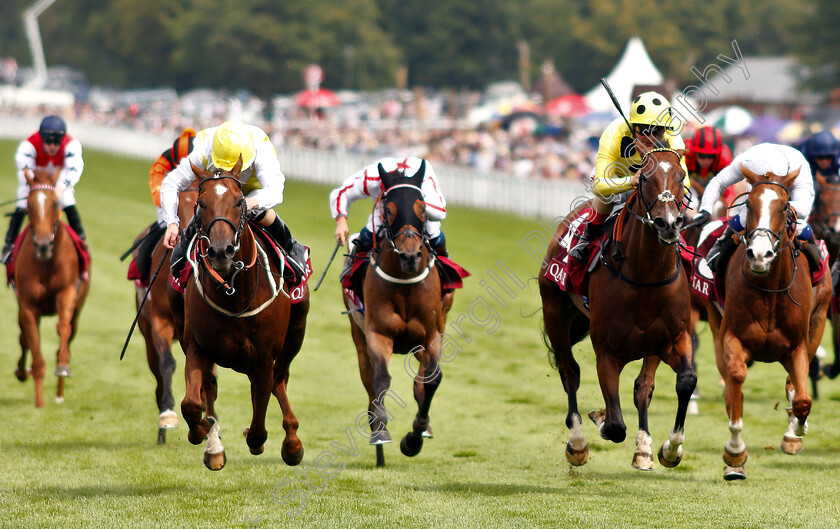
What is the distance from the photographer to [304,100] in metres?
29.3

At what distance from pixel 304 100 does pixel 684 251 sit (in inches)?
892

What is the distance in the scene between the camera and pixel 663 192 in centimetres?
613

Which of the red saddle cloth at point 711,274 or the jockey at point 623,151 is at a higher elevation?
the jockey at point 623,151

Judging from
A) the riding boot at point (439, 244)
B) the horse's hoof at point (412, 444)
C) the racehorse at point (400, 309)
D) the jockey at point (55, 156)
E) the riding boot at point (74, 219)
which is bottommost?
the horse's hoof at point (412, 444)

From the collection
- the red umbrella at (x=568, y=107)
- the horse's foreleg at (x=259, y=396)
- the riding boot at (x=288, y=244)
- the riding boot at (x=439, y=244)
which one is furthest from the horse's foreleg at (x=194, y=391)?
the red umbrella at (x=568, y=107)

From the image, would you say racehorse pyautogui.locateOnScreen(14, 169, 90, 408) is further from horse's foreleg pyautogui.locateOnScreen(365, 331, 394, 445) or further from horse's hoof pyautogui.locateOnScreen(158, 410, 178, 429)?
horse's foreleg pyautogui.locateOnScreen(365, 331, 394, 445)

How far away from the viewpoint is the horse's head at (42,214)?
34.2ft

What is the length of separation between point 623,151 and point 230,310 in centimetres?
266

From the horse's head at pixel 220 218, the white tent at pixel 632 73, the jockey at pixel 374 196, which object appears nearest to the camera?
the horse's head at pixel 220 218

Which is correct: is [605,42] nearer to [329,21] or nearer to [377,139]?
[329,21]

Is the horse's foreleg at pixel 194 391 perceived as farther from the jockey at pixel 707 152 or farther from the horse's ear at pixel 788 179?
the jockey at pixel 707 152

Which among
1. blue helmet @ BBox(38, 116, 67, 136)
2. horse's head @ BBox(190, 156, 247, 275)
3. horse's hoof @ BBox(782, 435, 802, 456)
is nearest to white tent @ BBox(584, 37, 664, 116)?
blue helmet @ BBox(38, 116, 67, 136)

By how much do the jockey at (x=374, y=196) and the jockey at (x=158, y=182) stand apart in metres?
1.39

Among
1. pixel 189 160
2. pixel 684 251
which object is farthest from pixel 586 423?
pixel 189 160
